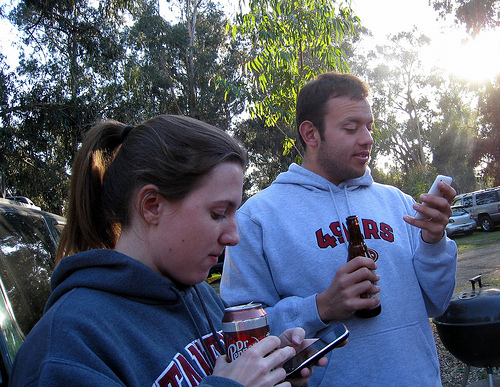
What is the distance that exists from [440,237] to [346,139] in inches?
28.1

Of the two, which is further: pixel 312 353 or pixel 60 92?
pixel 60 92

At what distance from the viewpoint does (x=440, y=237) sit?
2172 millimetres

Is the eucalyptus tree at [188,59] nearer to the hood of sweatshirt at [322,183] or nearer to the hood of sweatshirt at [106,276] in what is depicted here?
the hood of sweatshirt at [322,183]

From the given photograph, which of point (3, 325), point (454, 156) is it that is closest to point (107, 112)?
point (3, 325)

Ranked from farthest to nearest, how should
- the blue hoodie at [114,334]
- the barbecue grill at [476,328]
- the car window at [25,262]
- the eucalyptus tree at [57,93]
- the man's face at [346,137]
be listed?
the eucalyptus tree at [57,93] < the barbecue grill at [476,328] < the man's face at [346,137] < the car window at [25,262] < the blue hoodie at [114,334]

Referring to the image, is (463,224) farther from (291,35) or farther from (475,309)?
(475,309)

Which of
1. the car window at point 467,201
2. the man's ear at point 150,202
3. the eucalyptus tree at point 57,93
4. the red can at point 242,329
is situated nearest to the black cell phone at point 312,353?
the red can at point 242,329

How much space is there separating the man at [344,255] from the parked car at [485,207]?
19.7 meters

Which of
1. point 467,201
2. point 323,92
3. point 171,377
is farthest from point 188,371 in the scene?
point 467,201

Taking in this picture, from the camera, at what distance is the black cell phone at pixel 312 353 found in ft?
4.12

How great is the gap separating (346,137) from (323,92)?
32 centimetres

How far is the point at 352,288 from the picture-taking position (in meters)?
1.87

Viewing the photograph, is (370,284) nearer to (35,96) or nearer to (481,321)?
(481,321)

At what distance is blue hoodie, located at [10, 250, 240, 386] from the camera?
3.46 feet
